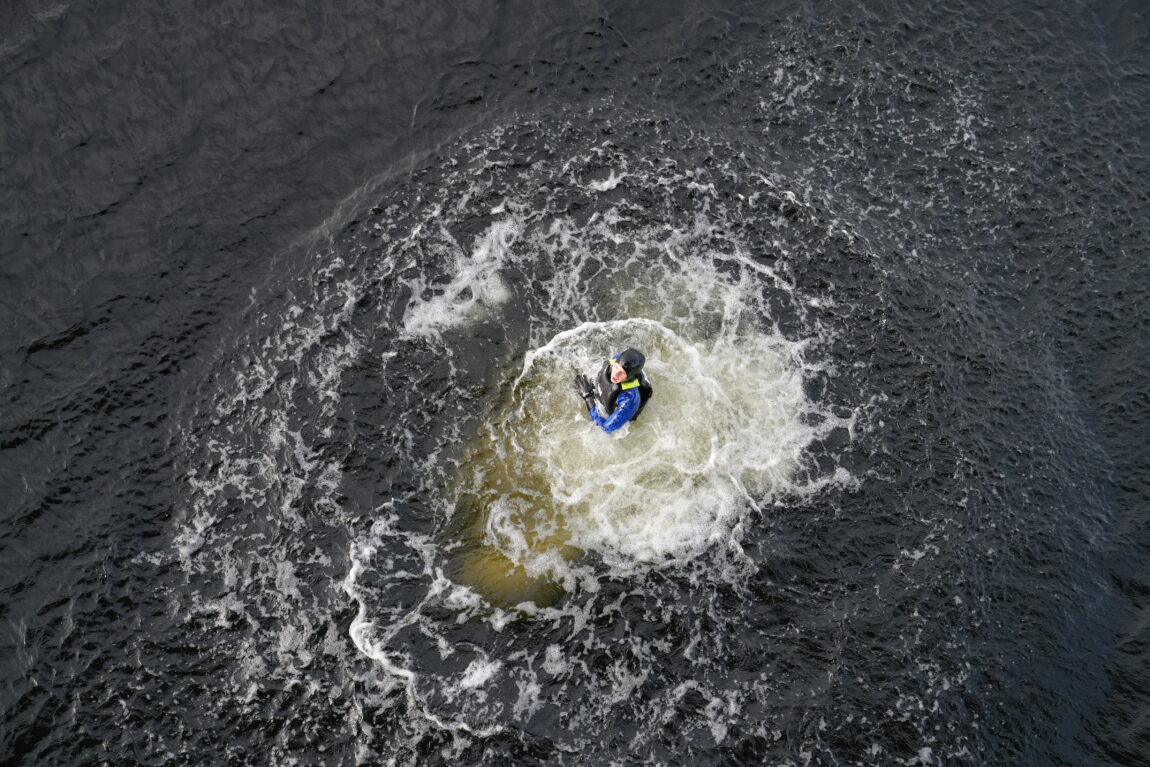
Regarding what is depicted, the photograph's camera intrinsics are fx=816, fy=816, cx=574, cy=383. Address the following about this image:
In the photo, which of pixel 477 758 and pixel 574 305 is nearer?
pixel 477 758

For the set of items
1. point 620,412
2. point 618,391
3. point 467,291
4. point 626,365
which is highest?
point 467,291

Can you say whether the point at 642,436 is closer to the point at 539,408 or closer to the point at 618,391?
the point at 618,391

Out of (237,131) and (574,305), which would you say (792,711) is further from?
(237,131)

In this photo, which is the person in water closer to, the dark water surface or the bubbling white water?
the bubbling white water

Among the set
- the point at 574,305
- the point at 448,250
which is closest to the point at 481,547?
the point at 574,305

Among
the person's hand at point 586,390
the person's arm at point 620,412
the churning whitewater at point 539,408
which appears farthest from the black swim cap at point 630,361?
the churning whitewater at point 539,408

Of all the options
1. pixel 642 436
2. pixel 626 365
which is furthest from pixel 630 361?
pixel 642 436
